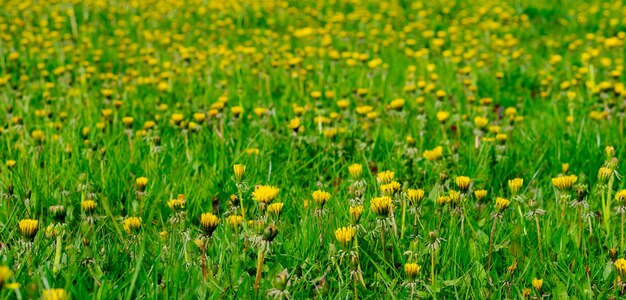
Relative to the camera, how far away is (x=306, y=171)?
10.4 feet

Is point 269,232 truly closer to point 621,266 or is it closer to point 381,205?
point 381,205

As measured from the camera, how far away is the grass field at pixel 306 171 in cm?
197

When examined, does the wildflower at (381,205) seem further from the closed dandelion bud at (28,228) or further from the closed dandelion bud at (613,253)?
the closed dandelion bud at (28,228)

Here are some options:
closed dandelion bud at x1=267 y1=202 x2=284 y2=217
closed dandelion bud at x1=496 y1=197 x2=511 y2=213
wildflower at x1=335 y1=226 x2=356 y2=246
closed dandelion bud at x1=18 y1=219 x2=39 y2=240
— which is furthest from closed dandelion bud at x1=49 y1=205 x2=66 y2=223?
closed dandelion bud at x1=496 y1=197 x2=511 y2=213

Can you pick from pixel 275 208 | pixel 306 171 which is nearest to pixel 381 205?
pixel 275 208

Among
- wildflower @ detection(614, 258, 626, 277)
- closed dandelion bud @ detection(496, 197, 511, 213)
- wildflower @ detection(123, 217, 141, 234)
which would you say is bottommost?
wildflower @ detection(123, 217, 141, 234)

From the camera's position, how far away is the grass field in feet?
6.46

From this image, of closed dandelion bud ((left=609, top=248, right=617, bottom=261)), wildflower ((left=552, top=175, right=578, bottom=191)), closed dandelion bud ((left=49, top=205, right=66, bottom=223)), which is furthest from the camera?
wildflower ((left=552, top=175, right=578, bottom=191))

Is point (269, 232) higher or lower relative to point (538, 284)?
higher

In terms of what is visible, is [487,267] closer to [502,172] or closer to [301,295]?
[301,295]

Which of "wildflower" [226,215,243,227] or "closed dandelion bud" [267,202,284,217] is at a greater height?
"closed dandelion bud" [267,202,284,217]

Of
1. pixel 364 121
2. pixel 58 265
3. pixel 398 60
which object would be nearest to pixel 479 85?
pixel 398 60

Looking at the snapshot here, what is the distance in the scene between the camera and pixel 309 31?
6812 millimetres

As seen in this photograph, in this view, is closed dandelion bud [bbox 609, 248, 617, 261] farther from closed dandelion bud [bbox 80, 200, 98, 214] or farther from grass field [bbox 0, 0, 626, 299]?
closed dandelion bud [bbox 80, 200, 98, 214]
